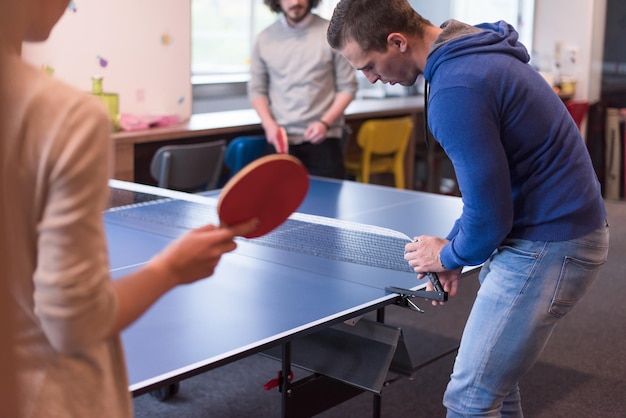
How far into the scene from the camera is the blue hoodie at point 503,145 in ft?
5.66

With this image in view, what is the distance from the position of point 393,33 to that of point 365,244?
0.91 metres

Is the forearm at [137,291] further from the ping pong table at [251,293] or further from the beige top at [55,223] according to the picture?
the ping pong table at [251,293]

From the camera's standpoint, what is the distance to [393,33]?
6.22 feet

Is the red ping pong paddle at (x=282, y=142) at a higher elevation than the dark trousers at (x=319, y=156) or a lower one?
→ higher

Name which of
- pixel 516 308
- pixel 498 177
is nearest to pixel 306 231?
pixel 516 308

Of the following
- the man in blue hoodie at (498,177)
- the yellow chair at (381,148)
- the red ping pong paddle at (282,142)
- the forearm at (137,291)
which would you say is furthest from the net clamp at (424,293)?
the yellow chair at (381,148)

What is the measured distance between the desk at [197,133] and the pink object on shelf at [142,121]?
0.18 ft

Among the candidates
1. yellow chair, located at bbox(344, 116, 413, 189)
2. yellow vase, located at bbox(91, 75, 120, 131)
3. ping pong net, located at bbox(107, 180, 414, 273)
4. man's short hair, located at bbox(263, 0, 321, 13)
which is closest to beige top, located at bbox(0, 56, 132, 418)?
ping pong net, located at bbox(107, 180, 414, 273)

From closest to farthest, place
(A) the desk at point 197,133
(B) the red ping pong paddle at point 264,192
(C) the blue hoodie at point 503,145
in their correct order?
(B) the red ping pong paddle at point 264,192 < (C) the blue hoodie at point 503,145 < (A) the desk at point 197,133

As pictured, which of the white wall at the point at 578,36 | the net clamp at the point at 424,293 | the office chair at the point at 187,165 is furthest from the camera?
the white wall at the point at 578,36

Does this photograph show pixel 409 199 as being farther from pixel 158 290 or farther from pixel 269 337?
pixel 158 290

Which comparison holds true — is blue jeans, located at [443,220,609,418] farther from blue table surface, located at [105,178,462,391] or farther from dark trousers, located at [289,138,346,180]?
dark trousers, located at [289,138,346,180]

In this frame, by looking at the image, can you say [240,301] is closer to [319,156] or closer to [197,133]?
[319,156]

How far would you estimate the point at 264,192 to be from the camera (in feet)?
3.94
